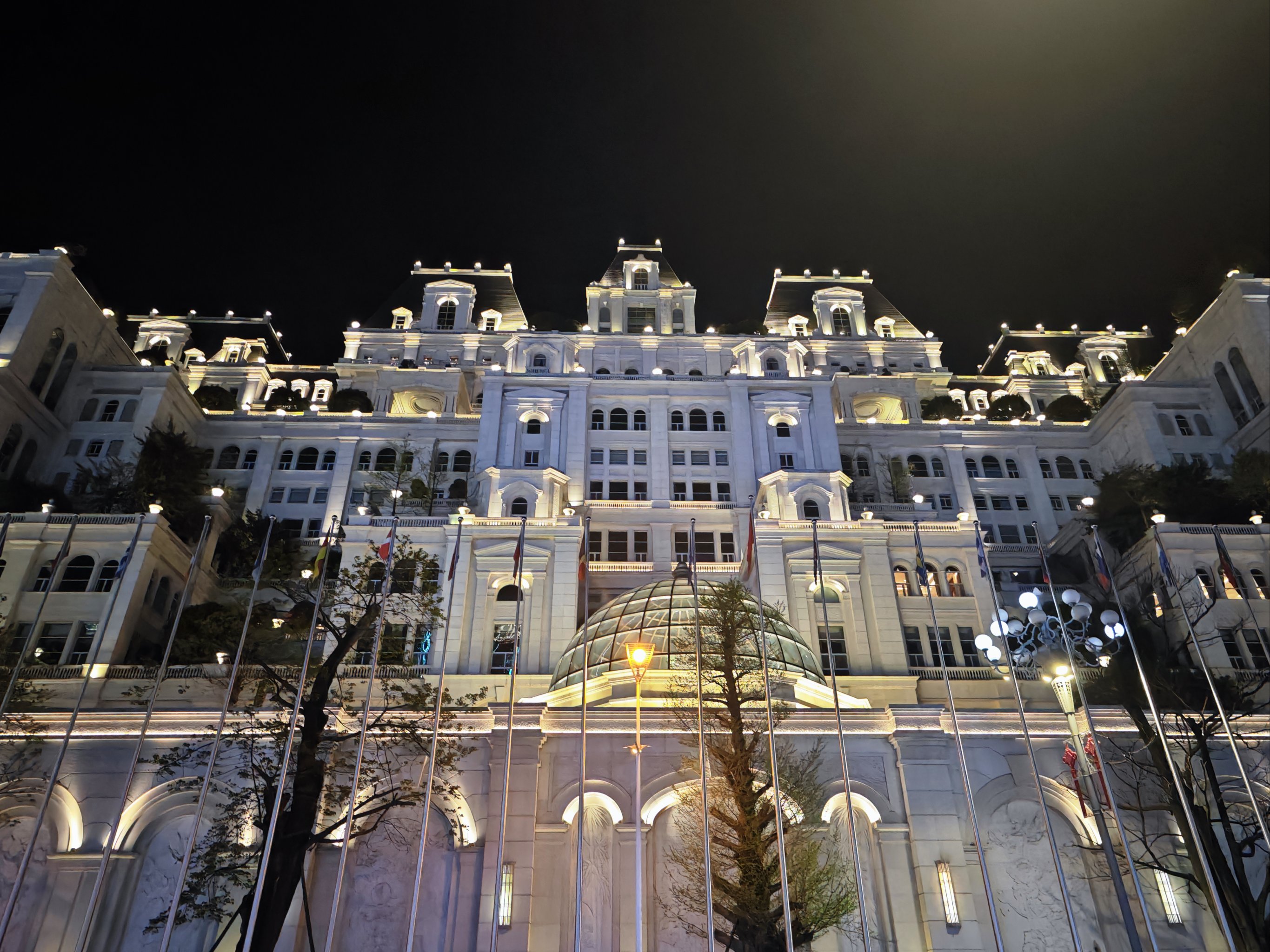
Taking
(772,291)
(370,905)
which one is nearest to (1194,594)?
(370,905)

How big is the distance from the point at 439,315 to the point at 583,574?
58556mm

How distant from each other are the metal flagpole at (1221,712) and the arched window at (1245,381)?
76.2 feet

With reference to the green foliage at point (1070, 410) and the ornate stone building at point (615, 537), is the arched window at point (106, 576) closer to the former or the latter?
the ornate stone building at point (615, 537)

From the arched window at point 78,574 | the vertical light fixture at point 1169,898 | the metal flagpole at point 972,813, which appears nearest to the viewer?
the metal flagpole at point 972,813

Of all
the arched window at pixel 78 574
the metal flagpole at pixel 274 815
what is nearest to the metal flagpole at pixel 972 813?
the metal flagpole at pixel 274 815

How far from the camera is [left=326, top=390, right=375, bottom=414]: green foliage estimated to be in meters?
70.8

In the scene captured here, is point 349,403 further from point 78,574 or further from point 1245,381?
point 1245,381

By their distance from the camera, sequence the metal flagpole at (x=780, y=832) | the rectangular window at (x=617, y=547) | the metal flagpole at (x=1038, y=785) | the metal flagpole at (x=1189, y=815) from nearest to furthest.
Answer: the metal flagpole at (x=780, y=832) < the metal flagpole at (x=1038, y=785) < the metal flagpole at (x=1189, y=815) < the rectangular window at (x=617, y=547)

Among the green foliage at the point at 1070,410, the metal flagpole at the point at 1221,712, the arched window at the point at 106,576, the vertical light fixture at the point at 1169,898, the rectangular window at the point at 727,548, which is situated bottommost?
the vertical light fixture at the point at 1169,898

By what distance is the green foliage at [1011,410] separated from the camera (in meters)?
Answer: 73.4

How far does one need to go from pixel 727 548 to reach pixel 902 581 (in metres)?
10.1

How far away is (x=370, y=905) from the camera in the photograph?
28.3 metres

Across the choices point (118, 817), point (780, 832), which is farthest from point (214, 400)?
point (780, 832)

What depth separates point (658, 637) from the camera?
3372 centimetres
